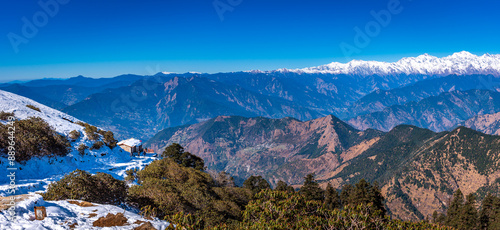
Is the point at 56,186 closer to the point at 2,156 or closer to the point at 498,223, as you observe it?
the point at 2,156

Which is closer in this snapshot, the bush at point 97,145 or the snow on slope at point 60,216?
the snow on slope at point 60,216

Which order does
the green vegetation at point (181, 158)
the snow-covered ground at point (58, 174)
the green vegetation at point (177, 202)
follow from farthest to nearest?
the green vegetation at point (181, 158) < the green vegetation at point (177, 202) < the snow-covered ground at point (58, 174)

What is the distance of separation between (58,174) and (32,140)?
622 centimetres

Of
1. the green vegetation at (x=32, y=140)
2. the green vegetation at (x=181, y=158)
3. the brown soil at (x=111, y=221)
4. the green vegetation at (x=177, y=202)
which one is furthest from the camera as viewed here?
the green vegetation at (x=181, y=158)

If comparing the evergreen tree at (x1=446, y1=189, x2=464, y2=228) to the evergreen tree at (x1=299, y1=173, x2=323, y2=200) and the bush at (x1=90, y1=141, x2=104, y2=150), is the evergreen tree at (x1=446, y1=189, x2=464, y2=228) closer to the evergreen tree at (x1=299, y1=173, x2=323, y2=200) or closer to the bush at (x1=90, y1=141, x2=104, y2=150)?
the evergreen tree at (x1=299, y1=173, x2=323, y2=200)

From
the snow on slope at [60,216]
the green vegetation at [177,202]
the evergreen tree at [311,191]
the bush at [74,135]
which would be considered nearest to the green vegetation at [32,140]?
the bush at [74,135]

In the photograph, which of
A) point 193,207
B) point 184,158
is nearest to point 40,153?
point 193,207

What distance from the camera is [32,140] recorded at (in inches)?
1495

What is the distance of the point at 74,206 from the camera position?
71.4ft

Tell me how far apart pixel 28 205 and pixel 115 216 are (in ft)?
20.2

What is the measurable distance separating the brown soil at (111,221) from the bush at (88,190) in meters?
7.52

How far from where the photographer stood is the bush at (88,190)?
26.0 metres

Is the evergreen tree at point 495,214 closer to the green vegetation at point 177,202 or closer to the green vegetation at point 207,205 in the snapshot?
the green vegetation at point 207,205

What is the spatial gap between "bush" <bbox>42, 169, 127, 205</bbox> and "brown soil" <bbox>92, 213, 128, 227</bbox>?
24.7 ft
